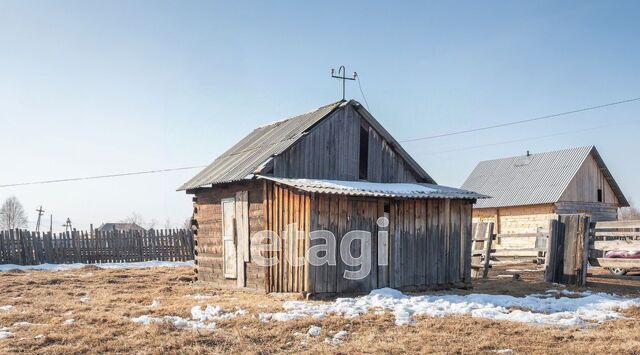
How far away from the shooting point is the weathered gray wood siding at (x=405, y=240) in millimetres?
12961

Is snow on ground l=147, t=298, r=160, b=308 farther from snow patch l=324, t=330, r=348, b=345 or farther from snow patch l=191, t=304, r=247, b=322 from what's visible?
snow patch l=324, t=330, r=348, b=345

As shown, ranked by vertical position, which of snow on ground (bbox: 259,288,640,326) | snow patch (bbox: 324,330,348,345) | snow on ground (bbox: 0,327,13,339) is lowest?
snow on ground (bbox: 259,288,640,326)

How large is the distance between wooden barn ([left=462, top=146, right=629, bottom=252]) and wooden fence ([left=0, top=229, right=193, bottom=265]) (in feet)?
56.9

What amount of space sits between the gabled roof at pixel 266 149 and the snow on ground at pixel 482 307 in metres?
4.23

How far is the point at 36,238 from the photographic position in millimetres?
26047

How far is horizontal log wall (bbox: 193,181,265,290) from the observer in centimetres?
1422

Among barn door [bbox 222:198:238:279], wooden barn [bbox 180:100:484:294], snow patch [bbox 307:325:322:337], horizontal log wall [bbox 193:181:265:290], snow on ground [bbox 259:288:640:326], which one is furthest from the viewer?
barn door [bbox 222:198:238:279]

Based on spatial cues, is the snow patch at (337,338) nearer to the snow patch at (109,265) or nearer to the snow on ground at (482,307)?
the snow on ground at (482,307)

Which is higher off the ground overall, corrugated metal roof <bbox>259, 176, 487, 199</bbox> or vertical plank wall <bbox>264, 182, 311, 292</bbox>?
corrugated metal roof <bbox>259, 176, 487, 199</bbox>

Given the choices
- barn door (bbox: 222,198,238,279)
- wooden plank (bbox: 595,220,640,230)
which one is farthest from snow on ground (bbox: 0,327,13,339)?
wooden plank (bbox: 595,220,640,230)

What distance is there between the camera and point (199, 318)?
33.5 ft

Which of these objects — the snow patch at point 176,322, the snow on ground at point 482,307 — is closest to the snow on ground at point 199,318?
the snow patch at point 176,322

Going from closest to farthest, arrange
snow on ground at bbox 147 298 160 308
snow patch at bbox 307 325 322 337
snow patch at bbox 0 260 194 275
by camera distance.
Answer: snow patch at bbox 307 325 322 337
snow on ground at bbox 147 298 160 308
snow patch at bbox 0 260 194 275

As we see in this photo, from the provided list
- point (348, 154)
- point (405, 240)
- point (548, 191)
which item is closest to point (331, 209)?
point (405, 240)
